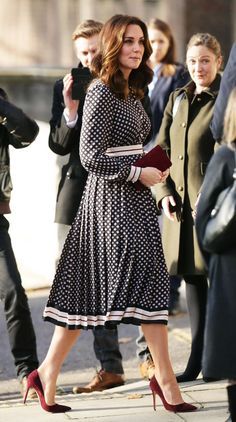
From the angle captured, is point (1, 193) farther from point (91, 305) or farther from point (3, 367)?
point (3, 367)

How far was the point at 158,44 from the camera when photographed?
30.0ft

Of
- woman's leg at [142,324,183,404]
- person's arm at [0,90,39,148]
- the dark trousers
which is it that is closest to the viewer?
woman's leg at [142,324,183,404]

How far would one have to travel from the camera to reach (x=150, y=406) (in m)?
6.52

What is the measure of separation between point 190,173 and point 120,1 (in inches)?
1050

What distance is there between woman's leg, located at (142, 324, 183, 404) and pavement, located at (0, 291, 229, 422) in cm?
10

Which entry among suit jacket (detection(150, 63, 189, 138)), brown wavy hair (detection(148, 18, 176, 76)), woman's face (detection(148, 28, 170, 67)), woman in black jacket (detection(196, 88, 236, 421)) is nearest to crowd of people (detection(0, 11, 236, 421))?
woman in black jacket (detection(196, 88, 236, 421))

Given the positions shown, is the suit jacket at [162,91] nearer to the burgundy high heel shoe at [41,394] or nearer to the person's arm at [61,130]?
the person's arm at [61,130]

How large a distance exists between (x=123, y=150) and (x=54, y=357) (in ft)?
3.49

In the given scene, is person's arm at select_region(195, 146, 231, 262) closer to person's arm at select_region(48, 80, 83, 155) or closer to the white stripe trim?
the white stripe trim

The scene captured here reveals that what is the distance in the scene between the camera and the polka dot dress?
6207 mm

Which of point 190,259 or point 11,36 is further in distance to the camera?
point 11,36

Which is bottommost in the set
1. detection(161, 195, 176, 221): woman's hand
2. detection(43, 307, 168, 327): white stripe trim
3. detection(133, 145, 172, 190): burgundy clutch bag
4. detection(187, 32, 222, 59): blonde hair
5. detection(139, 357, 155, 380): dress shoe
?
detection(139, 357, 155, 380): dress shoe

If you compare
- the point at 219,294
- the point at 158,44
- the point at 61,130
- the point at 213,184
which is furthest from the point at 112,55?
the point at 158,44

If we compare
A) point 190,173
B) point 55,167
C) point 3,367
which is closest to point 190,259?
point 190,173
